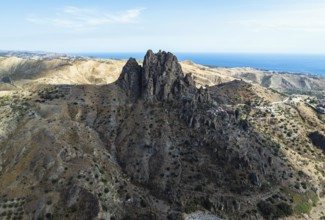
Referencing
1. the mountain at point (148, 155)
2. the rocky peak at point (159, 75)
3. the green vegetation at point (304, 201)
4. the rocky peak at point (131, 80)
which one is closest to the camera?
the mountain at point (148, 155)

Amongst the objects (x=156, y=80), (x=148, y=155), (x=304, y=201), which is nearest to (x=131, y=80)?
(x=156, y=80)

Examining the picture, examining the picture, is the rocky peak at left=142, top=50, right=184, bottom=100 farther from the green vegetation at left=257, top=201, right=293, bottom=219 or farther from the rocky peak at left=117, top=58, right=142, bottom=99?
the green vegetation at left=257, top=201, right=293, bottom=219

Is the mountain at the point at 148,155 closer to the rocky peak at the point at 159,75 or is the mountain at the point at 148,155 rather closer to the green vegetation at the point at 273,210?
the green vegetation at the point at 273,210

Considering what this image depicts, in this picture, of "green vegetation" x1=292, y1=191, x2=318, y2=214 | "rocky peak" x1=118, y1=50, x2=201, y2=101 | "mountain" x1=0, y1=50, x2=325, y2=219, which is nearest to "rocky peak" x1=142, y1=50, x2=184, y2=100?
"rocky peak" x1=118, y1=50, x2=201, y2=101

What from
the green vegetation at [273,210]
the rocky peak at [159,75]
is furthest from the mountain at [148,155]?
the rocky peak at [159,75]

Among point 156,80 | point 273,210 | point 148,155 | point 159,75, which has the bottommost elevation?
point 273,210

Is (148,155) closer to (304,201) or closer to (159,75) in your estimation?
(159,75)

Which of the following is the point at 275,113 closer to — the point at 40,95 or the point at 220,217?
the point at 220,217

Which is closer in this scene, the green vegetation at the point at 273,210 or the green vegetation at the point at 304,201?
the green vegetation at the point at 273,210
